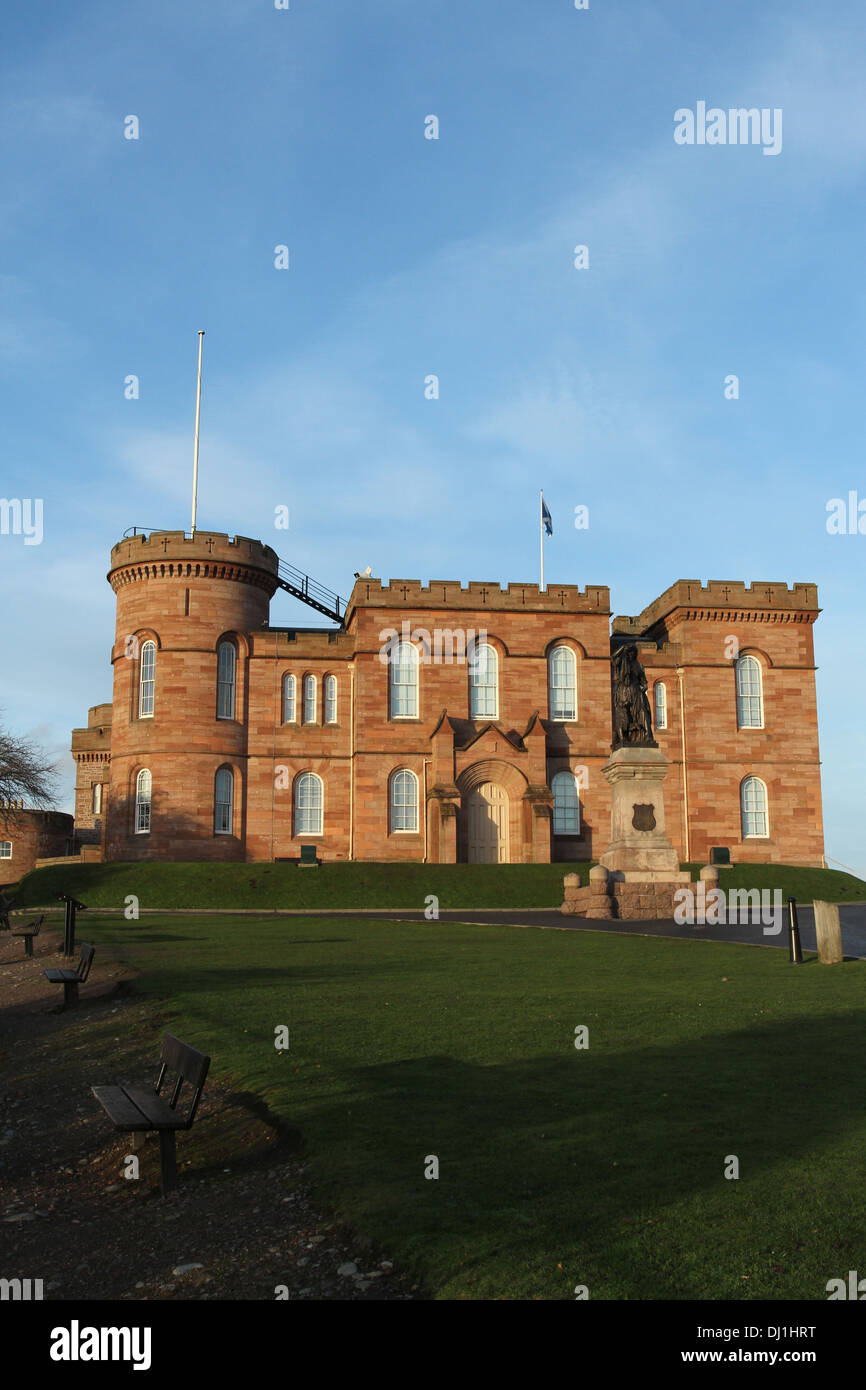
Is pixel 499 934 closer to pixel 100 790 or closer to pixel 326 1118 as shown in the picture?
pixel 326 1118

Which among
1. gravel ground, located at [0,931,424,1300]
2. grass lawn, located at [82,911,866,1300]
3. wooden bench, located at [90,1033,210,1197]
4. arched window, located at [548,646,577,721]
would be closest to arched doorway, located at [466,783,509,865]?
arched window, located at [548,646,577,721]

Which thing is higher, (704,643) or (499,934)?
(704,643)

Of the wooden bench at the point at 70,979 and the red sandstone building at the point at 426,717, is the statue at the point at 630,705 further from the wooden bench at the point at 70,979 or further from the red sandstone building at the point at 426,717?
the wooden bench at the point at 70,979

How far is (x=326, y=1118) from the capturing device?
8414 millimetres

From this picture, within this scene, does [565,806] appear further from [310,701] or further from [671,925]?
[671,925]

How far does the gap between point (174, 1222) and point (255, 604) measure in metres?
39.9

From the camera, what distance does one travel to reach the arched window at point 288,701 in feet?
150

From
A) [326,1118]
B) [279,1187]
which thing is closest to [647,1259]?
[279,1187]

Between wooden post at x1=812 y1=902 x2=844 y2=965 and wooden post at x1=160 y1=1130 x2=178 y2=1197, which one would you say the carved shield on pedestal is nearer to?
wooden post at x1=812 y1=902 x2=844 y2=965

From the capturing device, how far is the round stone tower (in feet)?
143

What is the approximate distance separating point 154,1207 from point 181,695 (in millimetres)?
37490

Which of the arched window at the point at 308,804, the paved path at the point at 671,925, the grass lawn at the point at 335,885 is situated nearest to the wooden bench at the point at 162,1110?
the paved path at the point at 671,925
